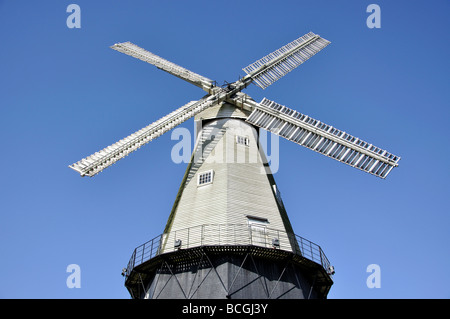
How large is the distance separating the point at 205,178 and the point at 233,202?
237cm

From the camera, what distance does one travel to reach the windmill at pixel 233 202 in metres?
17.6

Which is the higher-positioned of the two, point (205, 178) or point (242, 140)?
point (242, 140)

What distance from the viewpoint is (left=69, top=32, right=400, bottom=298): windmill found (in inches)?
695

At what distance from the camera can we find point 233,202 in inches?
775

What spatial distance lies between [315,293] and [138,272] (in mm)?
7727

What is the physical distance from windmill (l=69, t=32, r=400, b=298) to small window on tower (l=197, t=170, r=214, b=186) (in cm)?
6

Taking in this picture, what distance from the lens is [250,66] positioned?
1056 inches

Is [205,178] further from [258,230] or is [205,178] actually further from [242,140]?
[258,230]

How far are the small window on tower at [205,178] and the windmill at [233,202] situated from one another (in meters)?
0.06

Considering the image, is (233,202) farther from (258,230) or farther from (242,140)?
(242,140)

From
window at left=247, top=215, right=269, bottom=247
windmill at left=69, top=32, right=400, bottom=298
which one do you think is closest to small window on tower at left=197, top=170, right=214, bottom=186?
windmill at left=69, top=32, right=400, bottom=298

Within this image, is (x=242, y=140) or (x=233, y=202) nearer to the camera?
(x=233, y=202)

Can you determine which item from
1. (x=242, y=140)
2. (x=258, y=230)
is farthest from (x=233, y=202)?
(x=242, y=140)
